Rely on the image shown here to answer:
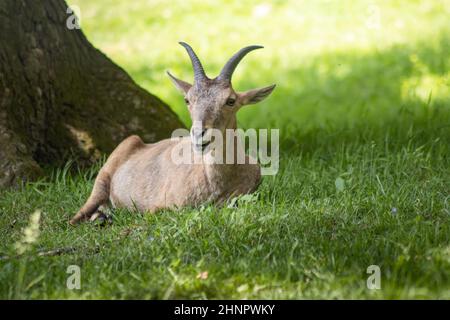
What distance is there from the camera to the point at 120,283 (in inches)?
193

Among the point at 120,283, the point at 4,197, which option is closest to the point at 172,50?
the point at 4,197

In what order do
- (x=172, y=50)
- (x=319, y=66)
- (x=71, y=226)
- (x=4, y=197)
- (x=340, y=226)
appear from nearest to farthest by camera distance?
(x=340, y=226)
(x=71, y=226)
(x=4, y=197)
(x=319, y=66)
(x=172, y=50)

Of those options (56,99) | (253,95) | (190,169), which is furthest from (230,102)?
(56,99)

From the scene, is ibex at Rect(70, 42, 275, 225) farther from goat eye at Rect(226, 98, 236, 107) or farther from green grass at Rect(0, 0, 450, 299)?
green grass at Rect(0, 0, 450, 299)

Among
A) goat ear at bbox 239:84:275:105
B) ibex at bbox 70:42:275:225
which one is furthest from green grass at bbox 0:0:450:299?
goat ear at bbox 239:84:275:105

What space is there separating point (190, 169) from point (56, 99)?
2.06 metres

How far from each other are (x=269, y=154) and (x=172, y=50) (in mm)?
7086

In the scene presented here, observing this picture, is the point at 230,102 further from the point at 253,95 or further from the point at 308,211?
the point at 308,211

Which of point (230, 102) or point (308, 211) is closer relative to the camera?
point (308, 211)

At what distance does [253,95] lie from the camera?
6.92 metres

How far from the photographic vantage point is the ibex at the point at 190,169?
6590 mm

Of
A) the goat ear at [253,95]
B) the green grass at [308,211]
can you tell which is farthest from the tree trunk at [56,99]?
the goat ear at [253,95]

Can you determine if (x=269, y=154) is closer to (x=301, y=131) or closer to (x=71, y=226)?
(x=301, y=131)
